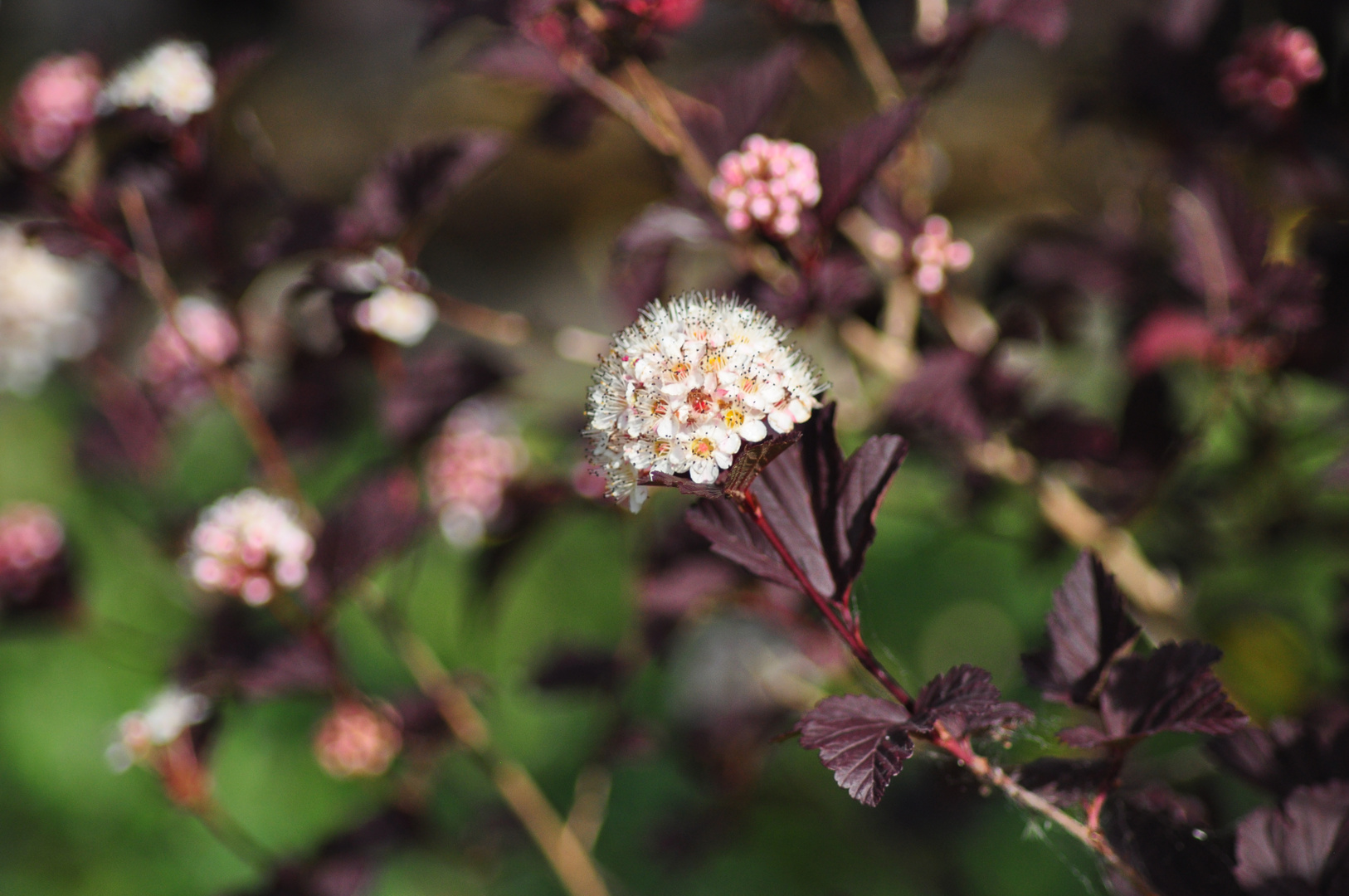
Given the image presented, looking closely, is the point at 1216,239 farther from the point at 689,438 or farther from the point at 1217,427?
the point at 1217,427

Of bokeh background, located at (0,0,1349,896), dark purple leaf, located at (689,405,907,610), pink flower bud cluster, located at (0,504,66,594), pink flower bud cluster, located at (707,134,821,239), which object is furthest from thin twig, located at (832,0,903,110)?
pink flower bud cluster, located at (0,504,66,594)

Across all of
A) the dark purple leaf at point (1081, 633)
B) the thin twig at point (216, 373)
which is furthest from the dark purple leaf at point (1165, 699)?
the thin twig at point (216, 373)

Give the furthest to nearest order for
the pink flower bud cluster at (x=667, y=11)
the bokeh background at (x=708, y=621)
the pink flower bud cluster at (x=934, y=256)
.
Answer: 1. the bokeh background at (x=708, y=621)
2. the pink flower bud cluster at (x=934, y=256)
3. the pink flower bud cluster at (x=667, y=11)

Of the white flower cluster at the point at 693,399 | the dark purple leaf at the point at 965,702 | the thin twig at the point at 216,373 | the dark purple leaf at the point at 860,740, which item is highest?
the white flower cluster at the point at 693,399

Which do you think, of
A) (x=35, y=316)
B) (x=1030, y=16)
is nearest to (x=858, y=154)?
(x=1030, y=16)

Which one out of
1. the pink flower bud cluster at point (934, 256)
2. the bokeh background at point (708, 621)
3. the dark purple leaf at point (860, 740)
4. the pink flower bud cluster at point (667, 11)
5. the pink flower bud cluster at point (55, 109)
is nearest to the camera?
the dark purple leaf at point (860, 740)

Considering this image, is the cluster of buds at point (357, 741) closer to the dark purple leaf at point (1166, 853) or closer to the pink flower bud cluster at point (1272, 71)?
the dark purple leaf at point (1166, 853)
